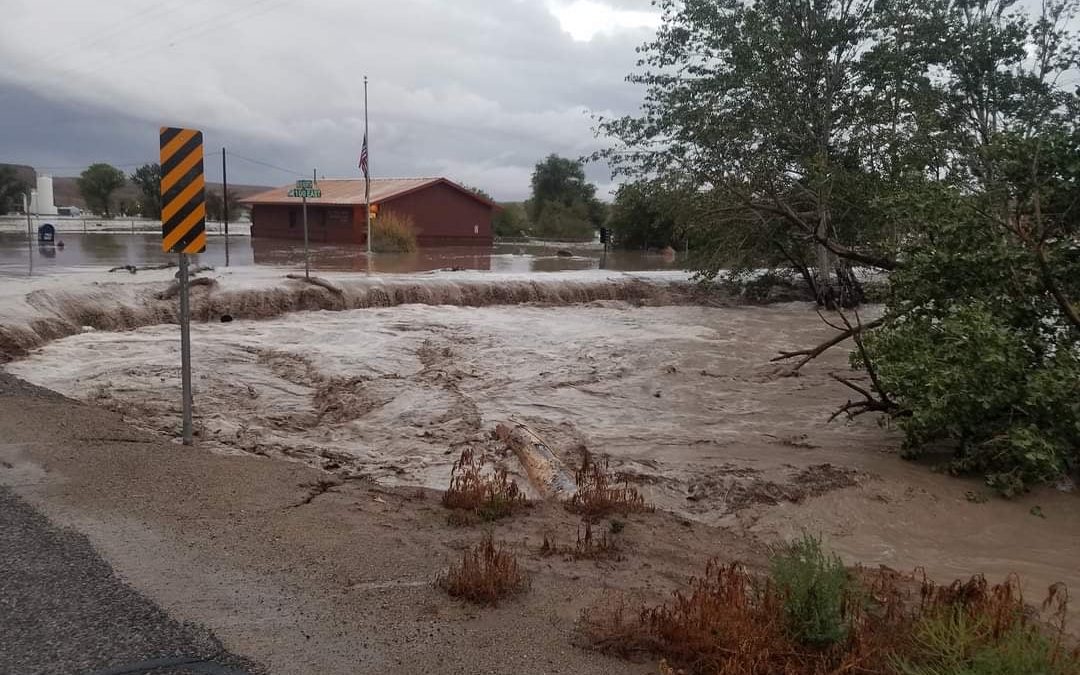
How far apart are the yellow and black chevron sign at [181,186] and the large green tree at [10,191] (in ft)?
225

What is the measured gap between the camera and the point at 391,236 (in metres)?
39.7

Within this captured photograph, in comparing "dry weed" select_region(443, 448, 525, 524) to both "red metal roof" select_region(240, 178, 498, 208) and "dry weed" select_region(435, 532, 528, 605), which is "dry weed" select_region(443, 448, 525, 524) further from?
"red metal roof" select_region(240, 178, 498, 208)

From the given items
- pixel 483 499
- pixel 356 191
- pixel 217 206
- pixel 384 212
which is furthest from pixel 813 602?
pixel 217 206

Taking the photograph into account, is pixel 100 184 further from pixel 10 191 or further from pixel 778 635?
pixel 778 635

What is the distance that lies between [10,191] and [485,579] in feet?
246

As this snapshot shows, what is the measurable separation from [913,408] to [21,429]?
8047 mm

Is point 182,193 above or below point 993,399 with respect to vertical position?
above

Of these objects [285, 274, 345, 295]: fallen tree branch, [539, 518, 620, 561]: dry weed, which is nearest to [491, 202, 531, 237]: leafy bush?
[285, 274, 345, 295]: fallen tree branch

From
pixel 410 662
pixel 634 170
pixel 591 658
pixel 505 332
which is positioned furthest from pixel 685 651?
pixel 634 170

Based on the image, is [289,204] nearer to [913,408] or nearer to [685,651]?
[913,408]

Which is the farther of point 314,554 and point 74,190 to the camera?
point 74,190

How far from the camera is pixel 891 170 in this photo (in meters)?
19.3

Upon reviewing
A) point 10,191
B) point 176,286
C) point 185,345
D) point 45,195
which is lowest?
point 185,345

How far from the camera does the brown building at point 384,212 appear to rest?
45031 mm
